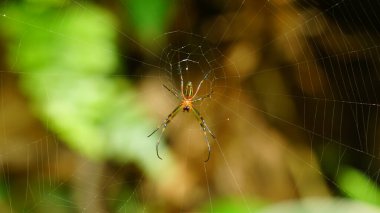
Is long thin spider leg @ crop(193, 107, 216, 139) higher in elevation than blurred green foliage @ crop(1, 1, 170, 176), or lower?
lower

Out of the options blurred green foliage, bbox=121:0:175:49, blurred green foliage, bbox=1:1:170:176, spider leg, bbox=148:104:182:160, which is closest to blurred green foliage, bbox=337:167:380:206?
spider leg, bbox=148:104:182:160

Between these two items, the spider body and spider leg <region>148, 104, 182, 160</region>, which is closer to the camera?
spider leg <region>148, 104, 182, 160</region>

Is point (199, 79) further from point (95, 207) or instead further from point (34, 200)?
point (34, 200)

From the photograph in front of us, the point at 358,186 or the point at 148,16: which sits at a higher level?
the point at 148,16

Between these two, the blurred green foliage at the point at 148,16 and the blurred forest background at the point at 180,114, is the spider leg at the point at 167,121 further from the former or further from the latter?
the blurred green foliage at the point at 148,16

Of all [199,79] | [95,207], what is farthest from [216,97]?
[95,207]

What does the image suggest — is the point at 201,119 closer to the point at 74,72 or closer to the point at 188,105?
the point at 188,105

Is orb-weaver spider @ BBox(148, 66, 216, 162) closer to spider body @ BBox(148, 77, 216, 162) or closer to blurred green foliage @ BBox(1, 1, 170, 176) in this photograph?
spider body @ BBox(148, 77, 216, 162)

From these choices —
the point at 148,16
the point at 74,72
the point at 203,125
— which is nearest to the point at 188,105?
the point at 203,125

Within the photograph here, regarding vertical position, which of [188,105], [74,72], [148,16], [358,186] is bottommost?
[358,186]
